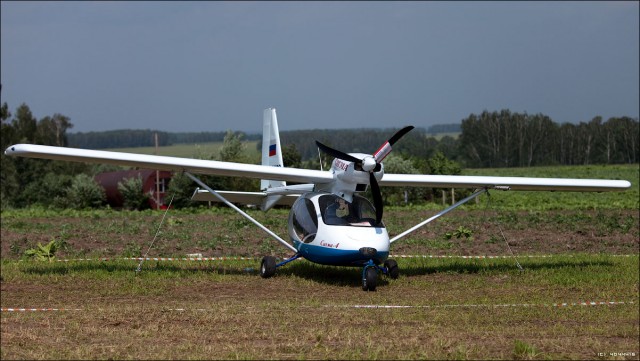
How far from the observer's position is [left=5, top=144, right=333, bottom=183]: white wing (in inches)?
580

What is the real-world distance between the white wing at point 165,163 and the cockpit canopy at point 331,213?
0.56 m

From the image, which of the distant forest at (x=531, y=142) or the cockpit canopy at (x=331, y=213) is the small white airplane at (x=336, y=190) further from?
the distant forest at (x=531, y=142)

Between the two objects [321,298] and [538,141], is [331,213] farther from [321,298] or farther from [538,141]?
[538,141]

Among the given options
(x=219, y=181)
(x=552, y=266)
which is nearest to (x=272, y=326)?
(x=552, y=266)

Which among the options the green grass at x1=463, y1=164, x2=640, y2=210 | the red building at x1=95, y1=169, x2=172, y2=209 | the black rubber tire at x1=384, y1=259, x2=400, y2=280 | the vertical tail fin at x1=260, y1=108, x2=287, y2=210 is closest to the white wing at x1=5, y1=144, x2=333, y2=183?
the black rubber tire at x1=384, y1=259, x2=400, y2=280

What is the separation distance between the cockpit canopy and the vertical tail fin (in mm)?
3271

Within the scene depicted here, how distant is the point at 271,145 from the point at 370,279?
284 inches

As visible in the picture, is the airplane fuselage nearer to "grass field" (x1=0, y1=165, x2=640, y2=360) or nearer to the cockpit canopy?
the cockpit canopy

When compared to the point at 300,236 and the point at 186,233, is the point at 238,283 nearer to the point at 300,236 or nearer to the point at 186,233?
the point at 300,236

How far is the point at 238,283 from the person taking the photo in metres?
15.8

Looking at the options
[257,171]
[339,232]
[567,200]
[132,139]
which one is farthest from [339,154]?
[132,139]

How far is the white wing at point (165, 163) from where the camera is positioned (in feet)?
48.3

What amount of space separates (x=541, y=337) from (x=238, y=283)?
7.79m

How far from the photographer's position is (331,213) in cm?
1570
